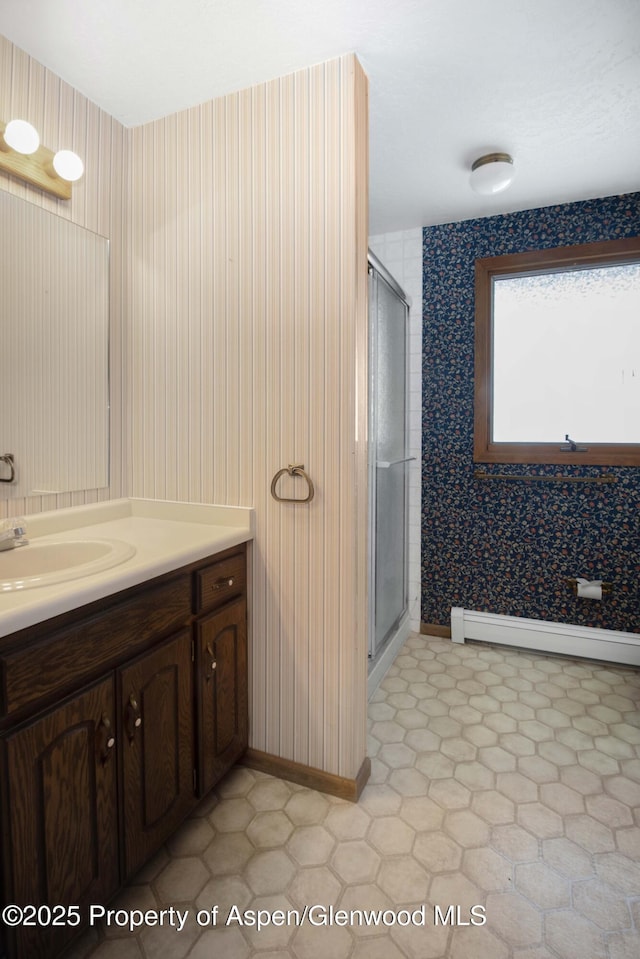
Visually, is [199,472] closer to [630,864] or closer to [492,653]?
[630,864]

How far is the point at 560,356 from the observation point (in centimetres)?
276

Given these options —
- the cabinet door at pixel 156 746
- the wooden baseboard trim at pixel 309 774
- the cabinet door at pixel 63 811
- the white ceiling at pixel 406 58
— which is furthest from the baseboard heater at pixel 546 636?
the white ceiling at pixel 406 58

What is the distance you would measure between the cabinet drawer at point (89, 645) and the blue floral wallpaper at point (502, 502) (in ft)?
6.34

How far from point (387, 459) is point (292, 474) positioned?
103 cm

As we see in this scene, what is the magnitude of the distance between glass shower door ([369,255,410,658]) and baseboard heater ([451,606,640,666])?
387 millimetres

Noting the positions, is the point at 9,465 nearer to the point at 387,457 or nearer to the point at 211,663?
the point at 211,663

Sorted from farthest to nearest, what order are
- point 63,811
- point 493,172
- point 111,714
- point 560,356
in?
point 560,356, point 493,172, point 111,714, point 63,811

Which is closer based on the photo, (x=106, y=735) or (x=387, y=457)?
(x=106, y=735)

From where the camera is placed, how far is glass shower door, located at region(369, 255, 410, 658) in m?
2.40

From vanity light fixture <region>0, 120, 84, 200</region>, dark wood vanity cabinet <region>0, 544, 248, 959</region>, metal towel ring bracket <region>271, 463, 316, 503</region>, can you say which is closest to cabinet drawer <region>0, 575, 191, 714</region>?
dark wood vanity cabinet <region>0, 544, 248, 959</region>

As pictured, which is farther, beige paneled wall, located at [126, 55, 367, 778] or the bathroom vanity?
beige paneled wall, located at [126, 55, 367, 778]

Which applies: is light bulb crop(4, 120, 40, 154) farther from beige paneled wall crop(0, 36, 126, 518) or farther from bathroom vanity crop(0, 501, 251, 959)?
bathroom vanity crop(0, 501, 251, 959)

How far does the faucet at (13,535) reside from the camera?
142 cm

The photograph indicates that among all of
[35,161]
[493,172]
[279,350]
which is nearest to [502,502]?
[493,172]
